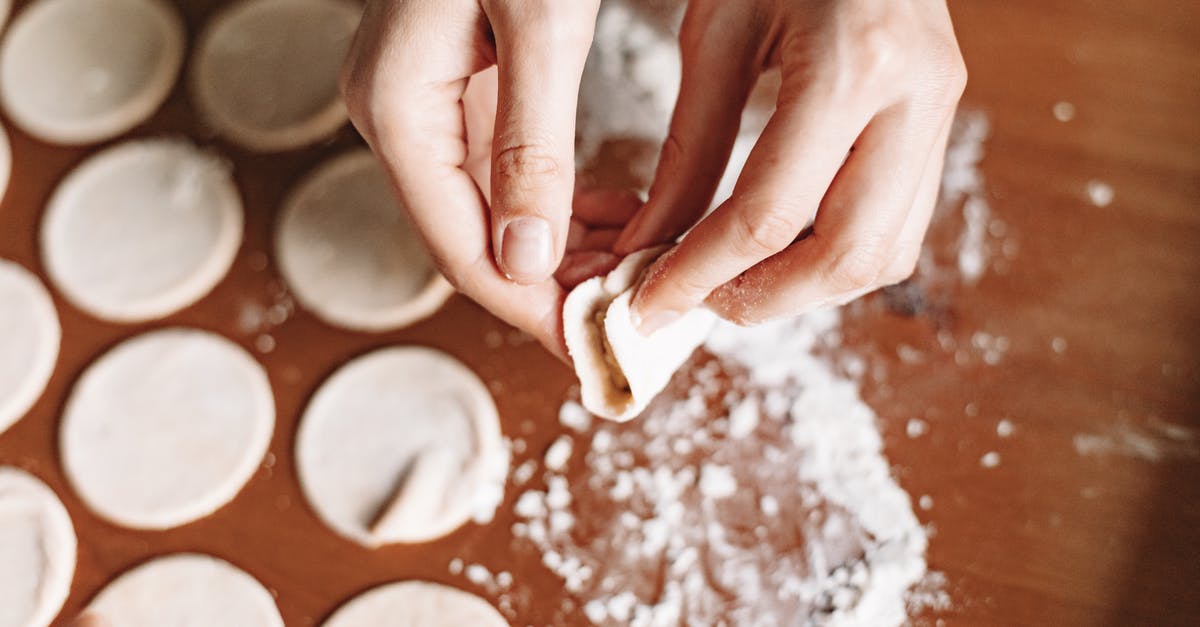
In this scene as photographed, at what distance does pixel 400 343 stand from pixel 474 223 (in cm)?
30

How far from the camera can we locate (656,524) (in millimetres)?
1054

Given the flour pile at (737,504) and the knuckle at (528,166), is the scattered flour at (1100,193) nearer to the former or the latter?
the flour pile at (737,504)

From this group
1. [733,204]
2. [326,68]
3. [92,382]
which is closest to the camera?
[733,204]

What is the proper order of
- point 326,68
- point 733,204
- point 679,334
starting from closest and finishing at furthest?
point 733,204 → point 679,334 → point 326,68

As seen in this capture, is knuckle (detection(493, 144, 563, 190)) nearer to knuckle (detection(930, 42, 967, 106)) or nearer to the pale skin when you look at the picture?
the pale skin

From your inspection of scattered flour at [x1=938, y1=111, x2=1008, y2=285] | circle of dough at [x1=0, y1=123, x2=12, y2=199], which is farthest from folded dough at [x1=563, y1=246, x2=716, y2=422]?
circle of dough at [x1=0, y1=123, x2=12, y2=199]

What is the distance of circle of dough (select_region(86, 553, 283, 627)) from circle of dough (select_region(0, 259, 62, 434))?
26cm

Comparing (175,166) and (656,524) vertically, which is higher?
(175,166)

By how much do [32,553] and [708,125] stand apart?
2.93 ft

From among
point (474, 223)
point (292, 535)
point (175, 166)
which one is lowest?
point (292, 535)

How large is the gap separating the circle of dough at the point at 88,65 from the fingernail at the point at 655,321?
2.50 feet

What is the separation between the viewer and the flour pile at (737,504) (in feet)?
3.38

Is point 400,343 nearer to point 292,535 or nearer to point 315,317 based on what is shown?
point 315,317

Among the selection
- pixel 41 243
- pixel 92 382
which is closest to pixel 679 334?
pixel 92 382
